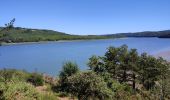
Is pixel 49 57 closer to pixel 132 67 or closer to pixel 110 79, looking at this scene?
pixel 132 67

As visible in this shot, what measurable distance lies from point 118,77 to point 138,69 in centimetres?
210

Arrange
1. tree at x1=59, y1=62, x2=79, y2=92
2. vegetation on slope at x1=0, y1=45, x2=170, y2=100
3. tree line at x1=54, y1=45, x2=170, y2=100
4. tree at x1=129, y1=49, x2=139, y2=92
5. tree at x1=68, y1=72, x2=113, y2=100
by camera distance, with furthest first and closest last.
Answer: tree at x1=129, y1=49, x2=139, y2=92, tree line at x1=54, y1=45, x2=170, y2=100, tree at x1=59, y1=62, x2=79, y2=92, vegetation on slope at x1=0, y1=45, x2=170, y2=100, tree at x1=68, y1=72, x2=113, y2=100

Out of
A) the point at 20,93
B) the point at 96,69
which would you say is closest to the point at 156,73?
the point at 96,69

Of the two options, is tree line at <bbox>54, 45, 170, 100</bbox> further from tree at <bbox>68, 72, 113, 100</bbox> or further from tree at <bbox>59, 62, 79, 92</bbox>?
tree at <bbox>68, 72, 113, 100</bbox>

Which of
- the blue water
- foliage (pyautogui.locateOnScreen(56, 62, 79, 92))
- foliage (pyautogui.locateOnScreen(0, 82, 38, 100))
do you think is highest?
foliage (pyautogui.locateOnScreen(0, 82, 38, 100))

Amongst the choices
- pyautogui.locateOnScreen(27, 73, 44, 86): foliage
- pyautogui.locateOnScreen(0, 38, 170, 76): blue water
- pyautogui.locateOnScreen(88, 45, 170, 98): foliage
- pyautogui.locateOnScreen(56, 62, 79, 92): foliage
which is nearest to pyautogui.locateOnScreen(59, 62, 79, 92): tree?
pyautogui.locateOnScreen(56, 62, 79, 92): foliage

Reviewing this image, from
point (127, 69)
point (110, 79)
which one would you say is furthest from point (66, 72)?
point (127, 69)

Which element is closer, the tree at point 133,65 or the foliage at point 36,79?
the foliage at point 36,79

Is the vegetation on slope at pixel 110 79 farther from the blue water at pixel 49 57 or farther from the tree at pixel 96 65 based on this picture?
the blue water at pixel 49 57

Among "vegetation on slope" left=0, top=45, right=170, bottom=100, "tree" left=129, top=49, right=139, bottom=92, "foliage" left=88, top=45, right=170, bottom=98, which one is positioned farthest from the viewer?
"tree" left=129, top=49, right=139, bottom=92

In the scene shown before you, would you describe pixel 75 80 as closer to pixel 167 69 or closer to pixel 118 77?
pixel 118 77

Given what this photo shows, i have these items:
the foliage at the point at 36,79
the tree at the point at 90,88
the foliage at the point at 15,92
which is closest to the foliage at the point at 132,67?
the foliage at the point at 36,79

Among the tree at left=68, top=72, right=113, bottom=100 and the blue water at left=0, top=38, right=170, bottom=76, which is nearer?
the tree at left=68, top=72, right=113, bottom=100

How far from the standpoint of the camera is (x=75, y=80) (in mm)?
22031
